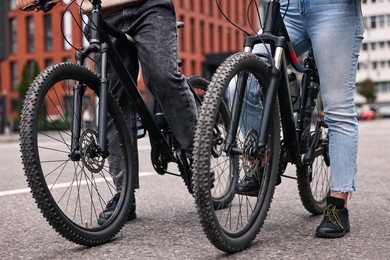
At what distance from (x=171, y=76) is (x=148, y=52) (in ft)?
0.55

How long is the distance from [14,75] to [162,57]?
5700 cm

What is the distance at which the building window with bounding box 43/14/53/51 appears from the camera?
5556cm

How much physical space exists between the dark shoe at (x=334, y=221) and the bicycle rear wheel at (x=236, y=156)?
0.30 meters

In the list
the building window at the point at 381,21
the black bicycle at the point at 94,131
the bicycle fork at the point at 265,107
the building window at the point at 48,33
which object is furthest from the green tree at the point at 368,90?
the bicycle fork at the point at 265,107

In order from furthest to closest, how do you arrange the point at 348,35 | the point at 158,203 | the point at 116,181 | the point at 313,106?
the point at 158,203 → the point at 313,106 → the point at 116,181 → the point at 348,35

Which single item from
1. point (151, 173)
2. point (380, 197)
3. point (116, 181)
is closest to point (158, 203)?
point (116, 181)

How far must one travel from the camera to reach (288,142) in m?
3.50

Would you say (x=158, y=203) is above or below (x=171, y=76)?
below

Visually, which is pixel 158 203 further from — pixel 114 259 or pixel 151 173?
pixel 151 173

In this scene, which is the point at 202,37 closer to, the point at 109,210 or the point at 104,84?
the point at 109,210

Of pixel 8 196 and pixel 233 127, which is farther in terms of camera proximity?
pixel 8 196

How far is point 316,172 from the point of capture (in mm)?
4113

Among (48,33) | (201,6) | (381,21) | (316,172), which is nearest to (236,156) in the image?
(316,172)

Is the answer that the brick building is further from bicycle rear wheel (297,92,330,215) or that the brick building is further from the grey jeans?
the grey jeans
